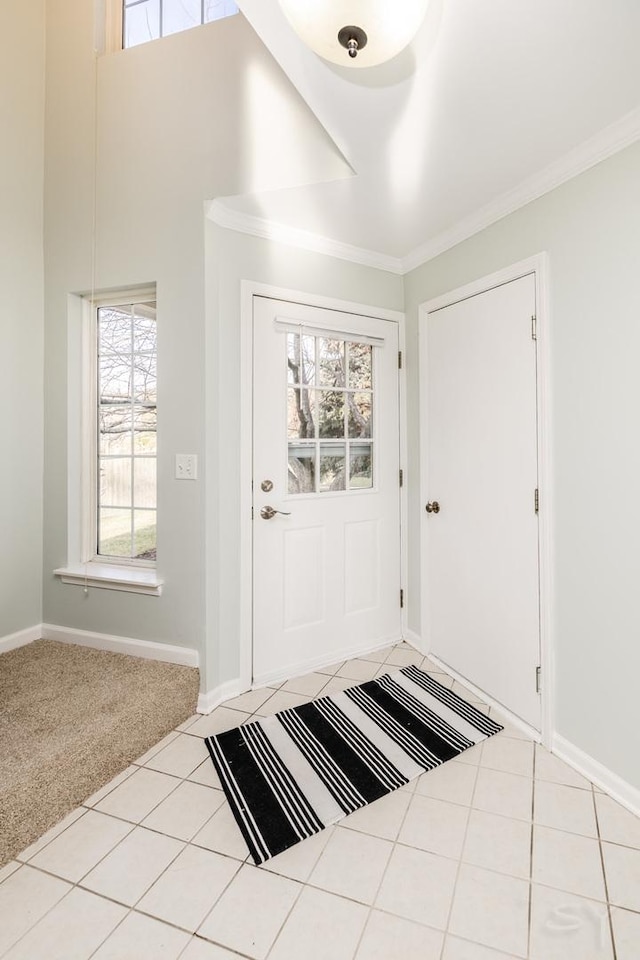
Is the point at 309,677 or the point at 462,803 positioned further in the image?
the point at 309,677

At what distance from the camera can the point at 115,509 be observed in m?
2.42

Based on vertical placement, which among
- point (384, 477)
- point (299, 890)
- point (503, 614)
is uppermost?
point (384, 477)

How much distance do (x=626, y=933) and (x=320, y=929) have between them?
76cm

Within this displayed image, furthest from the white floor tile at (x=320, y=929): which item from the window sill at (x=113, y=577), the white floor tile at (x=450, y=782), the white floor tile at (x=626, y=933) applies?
the window sill at (x=113, y=577)

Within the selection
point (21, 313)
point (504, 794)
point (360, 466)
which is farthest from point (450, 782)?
point (21, 313)

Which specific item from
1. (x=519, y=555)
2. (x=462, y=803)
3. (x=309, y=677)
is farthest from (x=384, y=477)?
(x=462, y=803)

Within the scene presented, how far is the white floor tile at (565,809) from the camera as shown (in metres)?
1.46

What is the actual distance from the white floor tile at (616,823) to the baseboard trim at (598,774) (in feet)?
0.09

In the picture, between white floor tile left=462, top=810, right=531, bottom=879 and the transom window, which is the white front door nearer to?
the transom window

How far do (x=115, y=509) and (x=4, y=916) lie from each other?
160cm

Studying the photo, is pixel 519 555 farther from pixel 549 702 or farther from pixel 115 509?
pixel 115 509

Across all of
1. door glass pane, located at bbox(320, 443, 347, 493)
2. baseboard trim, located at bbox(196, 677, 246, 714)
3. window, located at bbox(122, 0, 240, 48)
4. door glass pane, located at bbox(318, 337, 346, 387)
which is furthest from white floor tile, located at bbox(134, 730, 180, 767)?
window, located at bbox(122, 0, 240, 48)

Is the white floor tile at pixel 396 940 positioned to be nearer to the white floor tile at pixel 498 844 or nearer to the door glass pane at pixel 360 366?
the white floor tile at pixel 498 844

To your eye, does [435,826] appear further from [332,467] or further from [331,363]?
[331,363]
